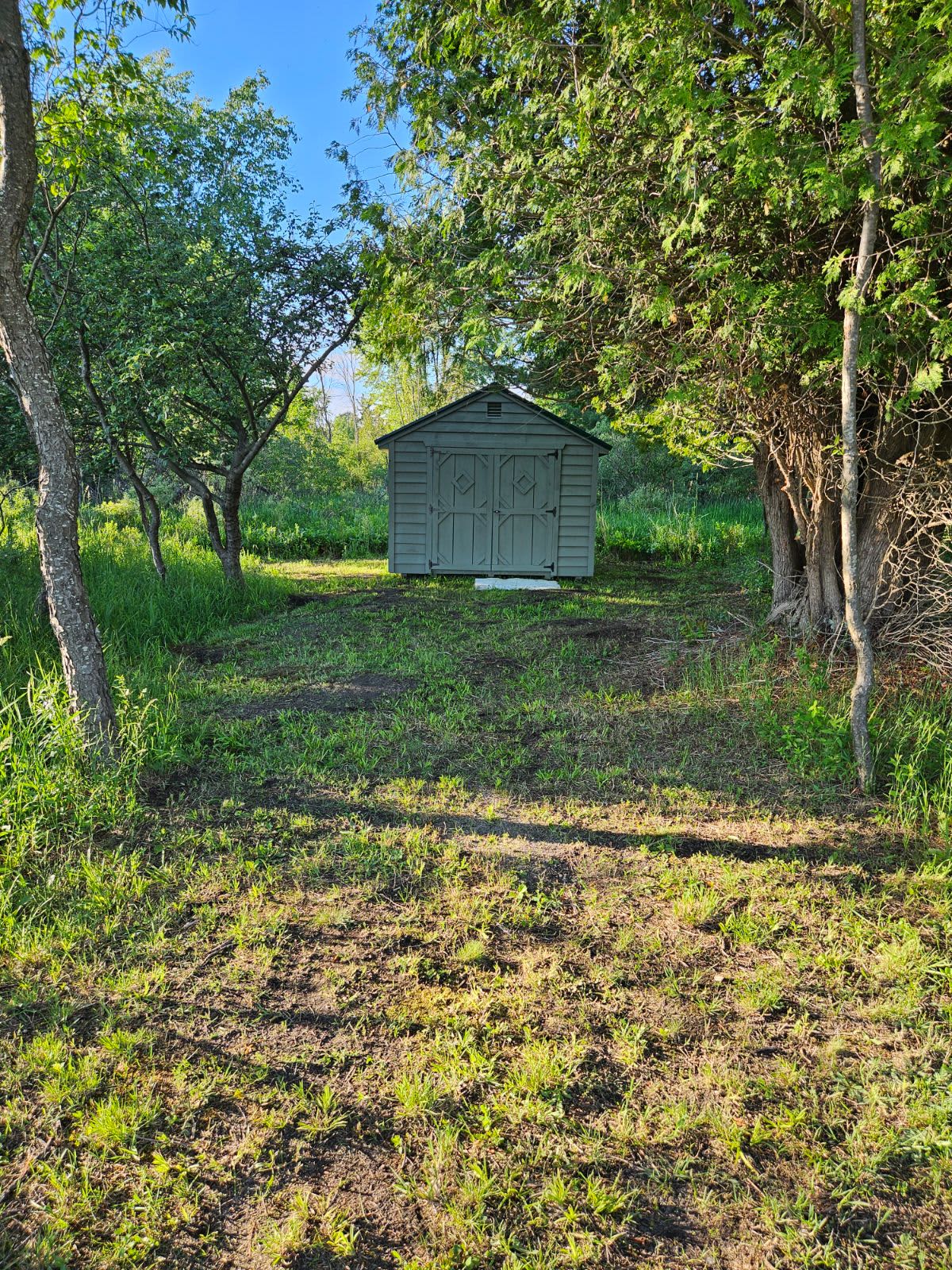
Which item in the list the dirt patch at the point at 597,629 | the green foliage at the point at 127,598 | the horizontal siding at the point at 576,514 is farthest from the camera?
the horizontal siding at the point at 576,514

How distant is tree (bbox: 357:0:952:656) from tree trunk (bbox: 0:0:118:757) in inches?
109

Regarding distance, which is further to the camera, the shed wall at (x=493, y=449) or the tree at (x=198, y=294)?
the shed wall at (x=493, y=449)

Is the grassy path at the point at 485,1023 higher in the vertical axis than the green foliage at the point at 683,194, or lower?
lower

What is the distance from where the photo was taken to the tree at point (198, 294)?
6934mm

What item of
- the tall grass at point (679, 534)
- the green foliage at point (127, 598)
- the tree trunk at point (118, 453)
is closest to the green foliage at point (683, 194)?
the tree trunk at point (118, 453)

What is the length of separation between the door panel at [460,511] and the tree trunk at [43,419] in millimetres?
8508

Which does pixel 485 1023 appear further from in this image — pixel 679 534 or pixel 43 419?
pixel 679 534

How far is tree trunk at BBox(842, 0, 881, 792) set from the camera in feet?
11.6

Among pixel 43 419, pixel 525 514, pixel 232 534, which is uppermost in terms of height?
pixel 525 514

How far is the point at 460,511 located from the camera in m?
12.3

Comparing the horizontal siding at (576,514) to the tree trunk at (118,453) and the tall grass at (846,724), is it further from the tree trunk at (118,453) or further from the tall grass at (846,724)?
the tall grass at (846,724)

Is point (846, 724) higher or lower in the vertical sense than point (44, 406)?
lower

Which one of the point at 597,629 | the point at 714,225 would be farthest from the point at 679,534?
the point at 714,225

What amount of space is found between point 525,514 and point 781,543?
5693 mm
